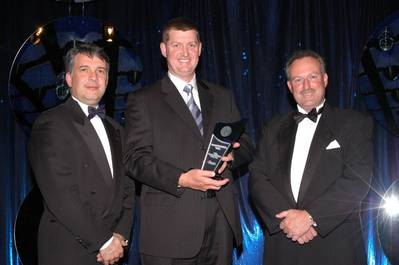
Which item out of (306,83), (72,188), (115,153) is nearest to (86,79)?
(115,153)

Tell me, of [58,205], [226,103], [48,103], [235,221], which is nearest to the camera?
[58,205]

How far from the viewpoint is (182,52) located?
9.88 feet

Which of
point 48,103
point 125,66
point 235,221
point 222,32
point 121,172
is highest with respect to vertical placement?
point 222,32

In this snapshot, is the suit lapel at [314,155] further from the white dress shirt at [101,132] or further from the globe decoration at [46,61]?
the globe decoration at [46,61]

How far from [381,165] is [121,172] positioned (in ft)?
9.23

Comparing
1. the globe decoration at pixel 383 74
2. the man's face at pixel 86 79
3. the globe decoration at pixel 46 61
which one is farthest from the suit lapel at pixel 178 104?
the globe decoration at pixel 383 74

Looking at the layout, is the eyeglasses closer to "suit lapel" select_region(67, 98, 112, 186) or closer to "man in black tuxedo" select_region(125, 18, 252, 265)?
"man in black tuxedo" select_region(125, 18, 252, 265)

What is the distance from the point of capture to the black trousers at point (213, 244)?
281 centimetres

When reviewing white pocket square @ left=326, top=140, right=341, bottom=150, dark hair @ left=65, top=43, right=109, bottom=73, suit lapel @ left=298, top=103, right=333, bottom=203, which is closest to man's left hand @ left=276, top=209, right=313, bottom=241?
suit lapel @ left=298, top=103, right=333, bottom=203

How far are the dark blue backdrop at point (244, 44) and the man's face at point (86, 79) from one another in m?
1.85

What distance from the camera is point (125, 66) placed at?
4660 millimetres

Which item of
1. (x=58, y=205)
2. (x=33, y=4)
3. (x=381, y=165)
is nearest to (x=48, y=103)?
(x=33, y=4)

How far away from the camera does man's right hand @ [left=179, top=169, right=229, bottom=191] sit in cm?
264

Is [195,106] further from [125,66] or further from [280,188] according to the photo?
[125,66]
